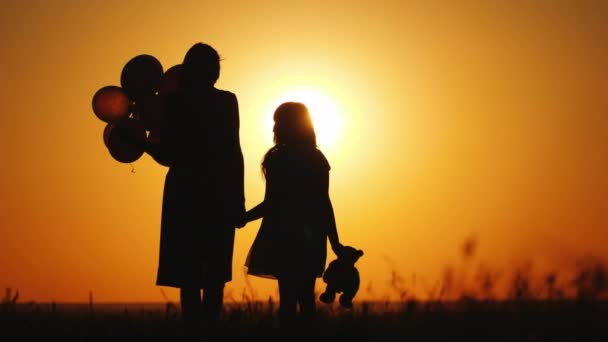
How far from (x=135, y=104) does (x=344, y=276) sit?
2.94m

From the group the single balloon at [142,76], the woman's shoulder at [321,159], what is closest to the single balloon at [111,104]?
the single balloon at [142,76]

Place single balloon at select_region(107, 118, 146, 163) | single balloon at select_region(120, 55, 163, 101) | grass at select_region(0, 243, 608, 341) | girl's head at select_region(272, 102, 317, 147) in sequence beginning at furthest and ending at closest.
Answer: single balloon at select_region(120, 55, 163, 101) < single balloon at select_region(107, 118, 146, 163) < girl's head at select_region(272, 102, 317, 147) < grass at select_region(0, 243, 608, 341)

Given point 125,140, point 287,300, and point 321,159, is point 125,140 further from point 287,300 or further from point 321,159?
point 287,300

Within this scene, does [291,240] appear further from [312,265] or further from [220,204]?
[220,204]

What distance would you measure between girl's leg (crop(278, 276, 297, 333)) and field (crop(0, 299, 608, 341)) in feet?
0.51

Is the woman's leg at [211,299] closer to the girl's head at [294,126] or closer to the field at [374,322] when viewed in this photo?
the field at [374,322]

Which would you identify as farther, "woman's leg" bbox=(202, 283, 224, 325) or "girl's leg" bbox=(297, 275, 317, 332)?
"woman's leg" bbox=(202, 283, 224, 325)

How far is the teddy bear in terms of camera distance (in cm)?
674

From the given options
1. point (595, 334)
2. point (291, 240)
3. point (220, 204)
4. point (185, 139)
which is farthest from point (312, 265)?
point (595, 334)

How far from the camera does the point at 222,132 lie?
7.14 metres

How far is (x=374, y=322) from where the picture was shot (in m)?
5.38

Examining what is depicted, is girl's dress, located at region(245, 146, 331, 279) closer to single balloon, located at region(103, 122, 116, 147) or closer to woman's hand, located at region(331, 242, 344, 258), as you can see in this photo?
woman's hand, located at region(331, 242, 344, 258)

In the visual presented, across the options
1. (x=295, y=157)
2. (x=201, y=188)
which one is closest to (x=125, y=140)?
(x=201, y=188)

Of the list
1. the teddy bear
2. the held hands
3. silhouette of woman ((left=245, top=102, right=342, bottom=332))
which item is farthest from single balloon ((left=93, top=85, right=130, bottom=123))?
the teddy bear
